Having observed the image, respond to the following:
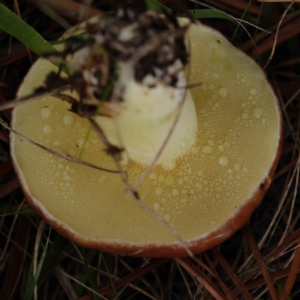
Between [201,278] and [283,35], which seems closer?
[201,278]

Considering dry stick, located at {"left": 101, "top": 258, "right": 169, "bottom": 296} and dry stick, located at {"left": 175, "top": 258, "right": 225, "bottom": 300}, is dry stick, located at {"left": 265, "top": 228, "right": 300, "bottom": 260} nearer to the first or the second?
dry stick, located at {"left": 175, "top": 258, "right": 225, "bottom": 300}

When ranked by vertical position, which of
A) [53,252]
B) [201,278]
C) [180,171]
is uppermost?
[180,171]

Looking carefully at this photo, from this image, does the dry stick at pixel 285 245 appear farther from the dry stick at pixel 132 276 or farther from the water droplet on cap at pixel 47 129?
the water droplet on cap at pixel 47 129

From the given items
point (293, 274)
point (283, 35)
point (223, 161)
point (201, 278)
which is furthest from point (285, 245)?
point (283, 35)

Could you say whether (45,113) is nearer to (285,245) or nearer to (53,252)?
(53,252)

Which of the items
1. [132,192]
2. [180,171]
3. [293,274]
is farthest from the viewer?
[293,274]

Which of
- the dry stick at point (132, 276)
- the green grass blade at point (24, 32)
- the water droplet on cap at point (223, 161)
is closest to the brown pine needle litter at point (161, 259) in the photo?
the dry stick at point (132, 276)
